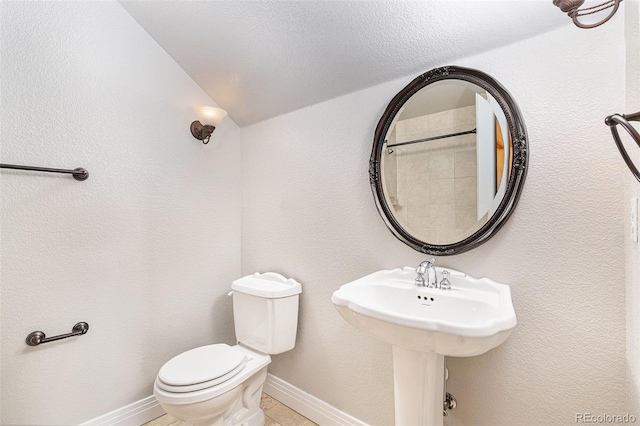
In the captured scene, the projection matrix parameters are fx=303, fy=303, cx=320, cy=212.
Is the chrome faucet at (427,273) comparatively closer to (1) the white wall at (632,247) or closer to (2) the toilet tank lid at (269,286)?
(1) the white wall at (632,247)

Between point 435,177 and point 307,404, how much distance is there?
149 cm

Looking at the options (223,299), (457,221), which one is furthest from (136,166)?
(457,221)

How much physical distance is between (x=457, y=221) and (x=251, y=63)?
1.37 meters

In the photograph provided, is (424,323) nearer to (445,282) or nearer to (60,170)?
(445,282)

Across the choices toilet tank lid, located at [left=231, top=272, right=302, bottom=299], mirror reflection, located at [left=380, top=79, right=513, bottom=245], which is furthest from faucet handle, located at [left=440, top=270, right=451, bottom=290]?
toilet tank lid, located at [left=231, top=272, right=302, bottom=299]

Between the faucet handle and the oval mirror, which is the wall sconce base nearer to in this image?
the oval mirror

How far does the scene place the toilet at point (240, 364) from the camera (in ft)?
4.48

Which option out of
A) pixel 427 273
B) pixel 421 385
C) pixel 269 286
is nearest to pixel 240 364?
pixel 269 286

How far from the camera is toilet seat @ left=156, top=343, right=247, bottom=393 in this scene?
1368mm

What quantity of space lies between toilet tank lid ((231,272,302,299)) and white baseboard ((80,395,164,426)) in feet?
2.62

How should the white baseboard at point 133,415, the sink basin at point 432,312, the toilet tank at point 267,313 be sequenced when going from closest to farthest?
the sink basin at point 432,312 < the white baseboard at point 133,415 < the toilet tank at point 267,313

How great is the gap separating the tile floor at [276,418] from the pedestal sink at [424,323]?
89cm
